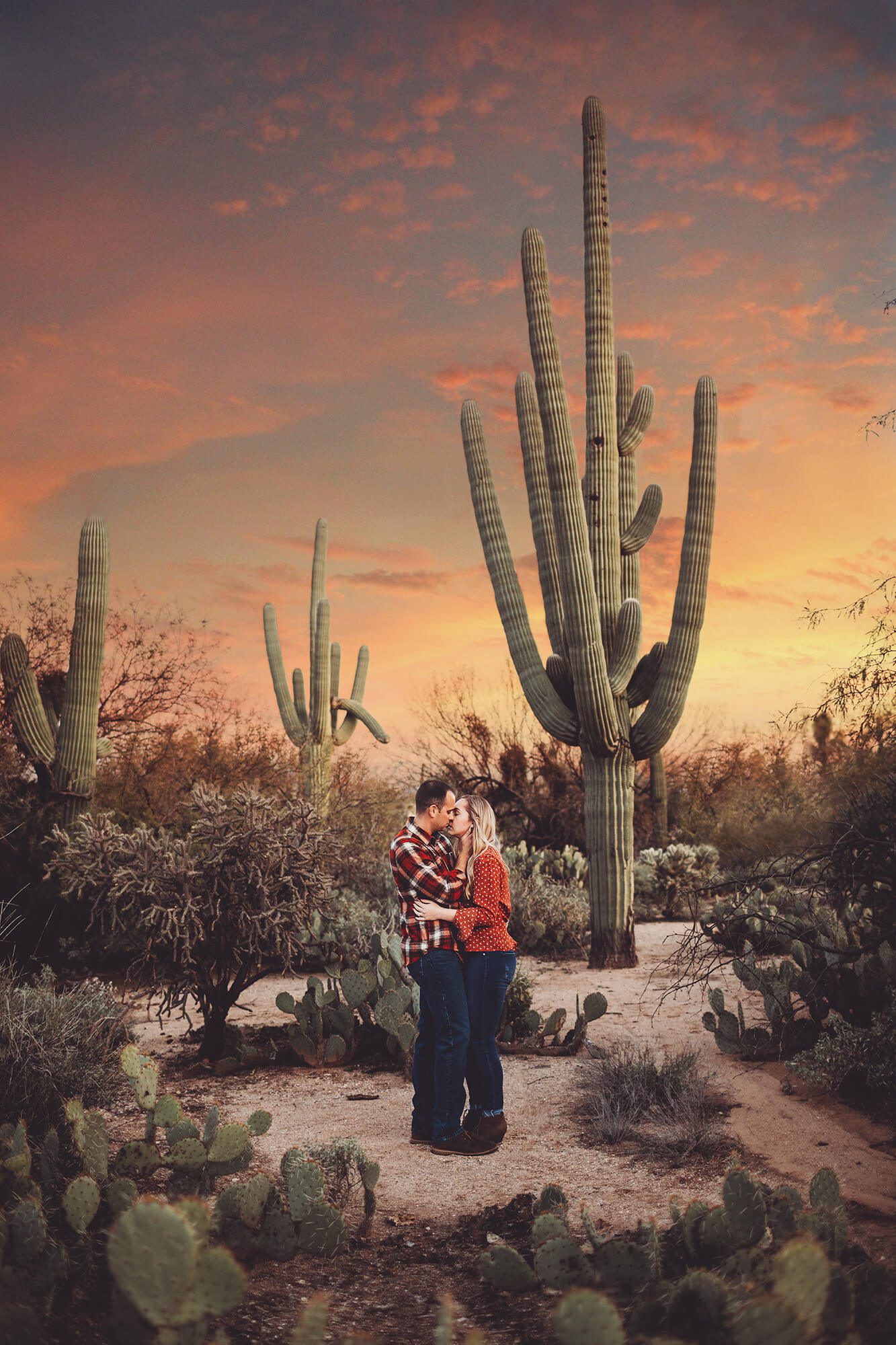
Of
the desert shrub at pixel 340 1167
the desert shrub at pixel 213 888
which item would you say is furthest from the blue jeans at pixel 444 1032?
the desert shrub at pixel 213 888

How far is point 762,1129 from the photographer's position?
5367mm

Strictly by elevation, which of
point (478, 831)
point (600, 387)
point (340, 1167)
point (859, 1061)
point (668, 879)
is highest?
point (600, 387)

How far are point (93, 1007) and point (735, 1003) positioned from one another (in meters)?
5.07

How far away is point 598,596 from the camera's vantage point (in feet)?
36.7

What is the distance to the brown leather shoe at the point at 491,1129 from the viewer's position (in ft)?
17.0

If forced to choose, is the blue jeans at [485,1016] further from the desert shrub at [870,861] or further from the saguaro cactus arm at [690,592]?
the saguaro cactus arm at [690,592]

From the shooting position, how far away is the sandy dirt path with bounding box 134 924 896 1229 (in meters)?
4.57

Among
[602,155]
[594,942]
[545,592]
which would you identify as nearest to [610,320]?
[602,155]

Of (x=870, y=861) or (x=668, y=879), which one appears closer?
(x=870, y=861)

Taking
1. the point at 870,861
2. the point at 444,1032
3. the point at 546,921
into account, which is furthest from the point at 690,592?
the point at 444,1032

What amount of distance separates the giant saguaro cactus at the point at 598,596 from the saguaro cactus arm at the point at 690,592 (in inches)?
0.6

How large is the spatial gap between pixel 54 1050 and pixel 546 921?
7.39 metres

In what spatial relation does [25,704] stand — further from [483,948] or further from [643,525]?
[483,948]

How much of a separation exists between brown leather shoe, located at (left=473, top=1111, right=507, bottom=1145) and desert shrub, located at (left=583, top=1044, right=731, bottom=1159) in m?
0.52
